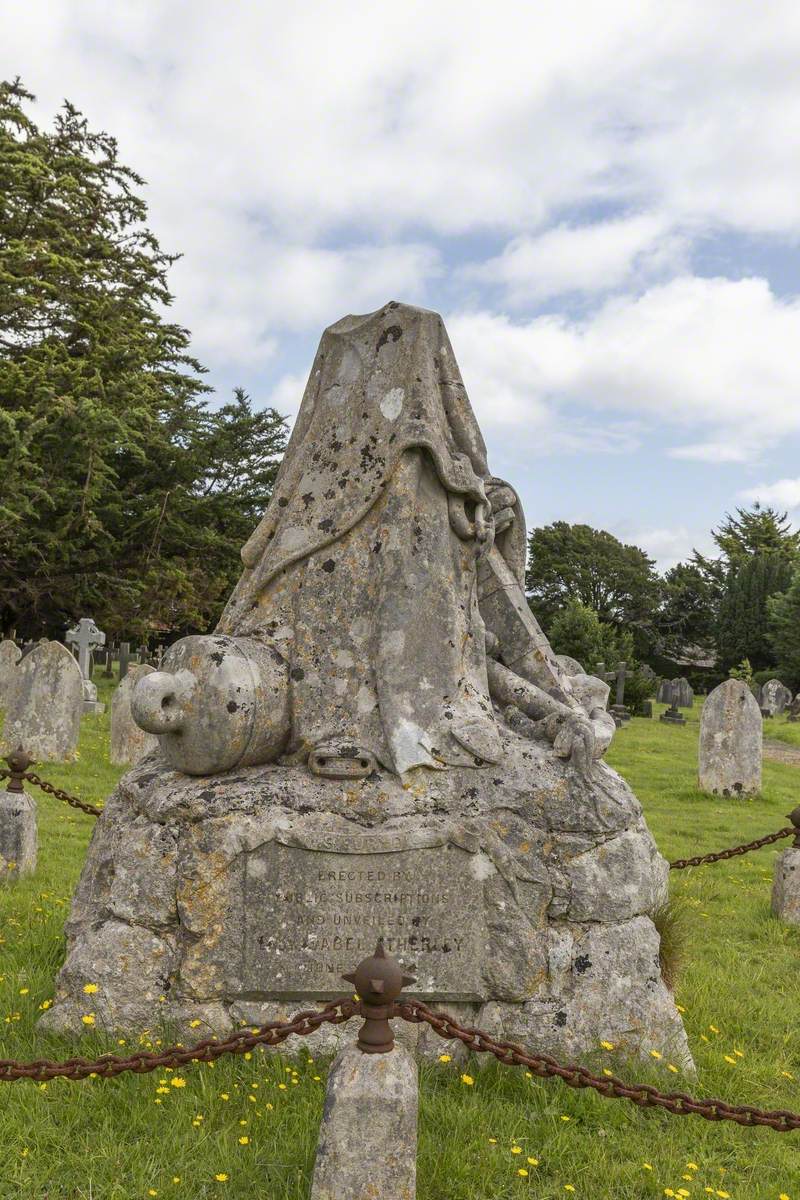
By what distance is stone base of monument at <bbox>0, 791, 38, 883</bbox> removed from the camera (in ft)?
24.1

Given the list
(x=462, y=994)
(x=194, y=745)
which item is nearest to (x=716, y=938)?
(x=462, y=994)

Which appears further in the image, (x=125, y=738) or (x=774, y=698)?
(x=774, y=698)

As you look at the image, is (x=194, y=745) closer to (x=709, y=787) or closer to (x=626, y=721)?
(x=709, y=787)

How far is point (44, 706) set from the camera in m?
12.6

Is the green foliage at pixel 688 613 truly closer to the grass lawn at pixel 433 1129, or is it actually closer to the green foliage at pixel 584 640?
the green foliage at pixel 584 640

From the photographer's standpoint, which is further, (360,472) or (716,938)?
(716,938)

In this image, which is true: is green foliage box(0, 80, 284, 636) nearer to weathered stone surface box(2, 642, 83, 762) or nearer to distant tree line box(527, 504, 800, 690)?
weathered stone surface box(2, 642, 83, 762)

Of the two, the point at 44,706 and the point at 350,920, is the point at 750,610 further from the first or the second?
the point at 350,920

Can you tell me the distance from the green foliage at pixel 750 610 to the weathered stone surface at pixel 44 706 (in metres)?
40.1

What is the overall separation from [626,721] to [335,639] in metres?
20.8

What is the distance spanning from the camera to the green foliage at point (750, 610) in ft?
156

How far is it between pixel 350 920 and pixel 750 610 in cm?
4726

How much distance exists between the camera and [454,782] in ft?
15.0

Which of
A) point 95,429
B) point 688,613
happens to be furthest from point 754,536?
point 95,429
